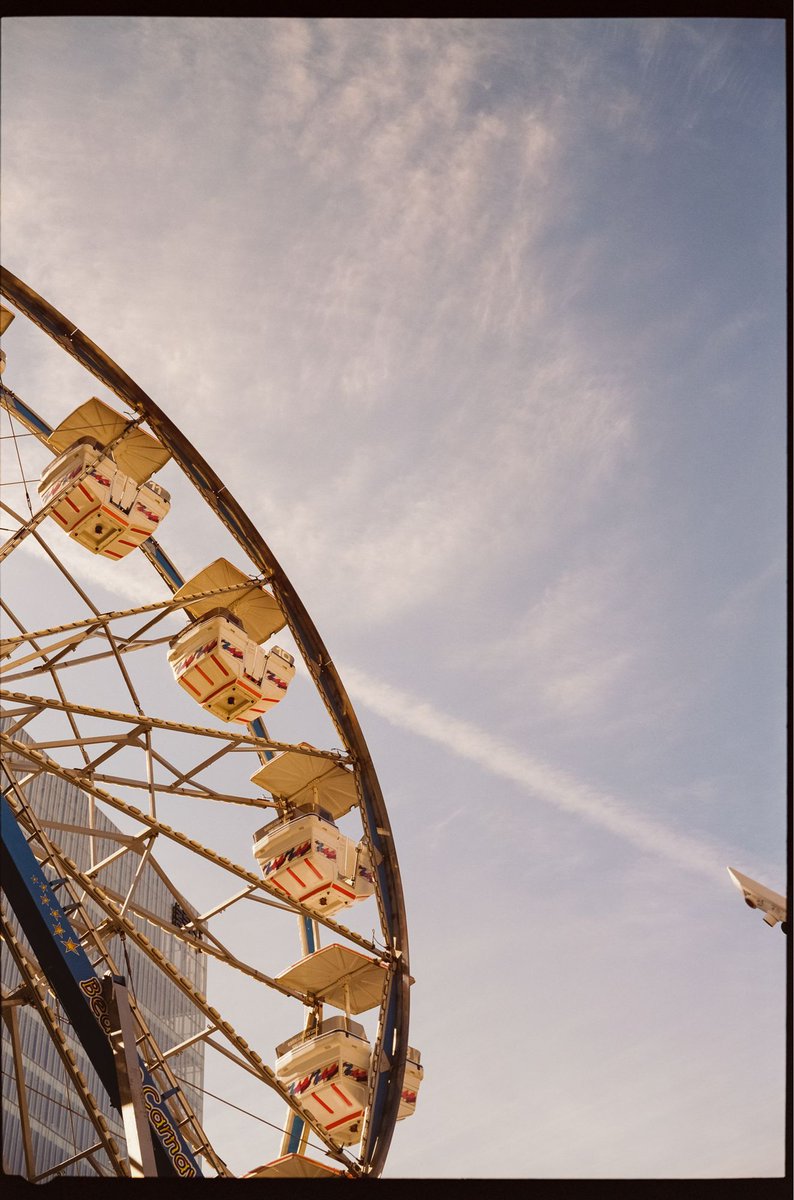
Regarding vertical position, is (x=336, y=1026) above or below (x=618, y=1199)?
above

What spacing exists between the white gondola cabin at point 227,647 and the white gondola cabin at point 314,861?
4.16 feet

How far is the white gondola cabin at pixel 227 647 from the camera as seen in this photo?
12.8 metres

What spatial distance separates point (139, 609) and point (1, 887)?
129 inches

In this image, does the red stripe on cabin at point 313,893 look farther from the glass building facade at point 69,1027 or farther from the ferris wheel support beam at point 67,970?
the glass building facade at point 69,1027

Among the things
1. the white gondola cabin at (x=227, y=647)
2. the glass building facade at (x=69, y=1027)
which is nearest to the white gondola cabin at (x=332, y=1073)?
the white gondola cabin at (x=227, y=647)

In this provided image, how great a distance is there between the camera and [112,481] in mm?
12562

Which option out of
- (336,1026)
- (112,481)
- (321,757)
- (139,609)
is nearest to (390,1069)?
(336,1026)

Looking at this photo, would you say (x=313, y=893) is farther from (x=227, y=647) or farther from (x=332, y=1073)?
(x=227, y=647)

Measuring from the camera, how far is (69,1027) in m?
46.4

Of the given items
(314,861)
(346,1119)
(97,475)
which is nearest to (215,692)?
(314,861)

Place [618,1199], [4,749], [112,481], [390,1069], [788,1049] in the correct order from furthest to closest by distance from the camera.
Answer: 1. [112,481]
2. [390,1069]
3. [4,749]
4. [788,1049]
5. [618,1199]

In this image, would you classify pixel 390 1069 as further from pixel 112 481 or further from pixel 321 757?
pixel 112 481

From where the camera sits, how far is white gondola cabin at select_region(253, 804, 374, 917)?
40.7 ft

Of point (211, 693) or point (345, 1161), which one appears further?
point (211, 693)
